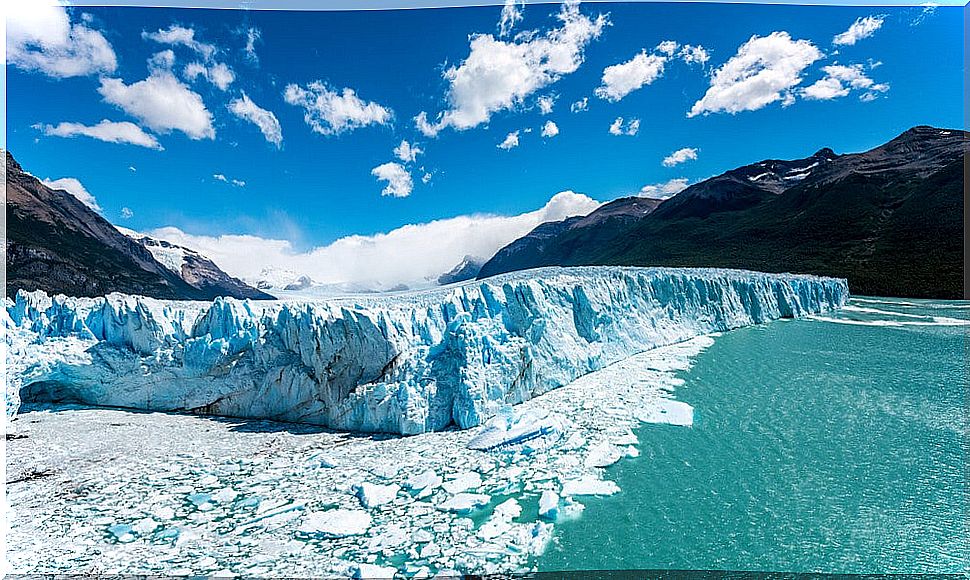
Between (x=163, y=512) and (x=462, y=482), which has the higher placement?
(x=163, y=512)

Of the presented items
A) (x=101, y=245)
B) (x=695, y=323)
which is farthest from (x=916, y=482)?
(x=101, y=245)

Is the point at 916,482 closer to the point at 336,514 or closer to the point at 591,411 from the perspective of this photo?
the point at 591,411

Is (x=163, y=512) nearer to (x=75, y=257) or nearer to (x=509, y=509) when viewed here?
(x=509, y=509)

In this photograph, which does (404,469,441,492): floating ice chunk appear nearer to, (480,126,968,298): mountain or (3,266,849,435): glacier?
(3,266,849,435): glacier

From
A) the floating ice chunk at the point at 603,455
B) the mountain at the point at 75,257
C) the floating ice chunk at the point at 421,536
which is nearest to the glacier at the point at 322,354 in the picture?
the floating ice chunk at the point at 603,455

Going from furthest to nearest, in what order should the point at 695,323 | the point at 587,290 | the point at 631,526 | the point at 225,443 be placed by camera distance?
the point at 695,323 < the point at 587,290 < the point at 225,443 < the point at 631,526

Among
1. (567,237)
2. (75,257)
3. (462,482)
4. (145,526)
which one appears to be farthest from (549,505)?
(567,237)
